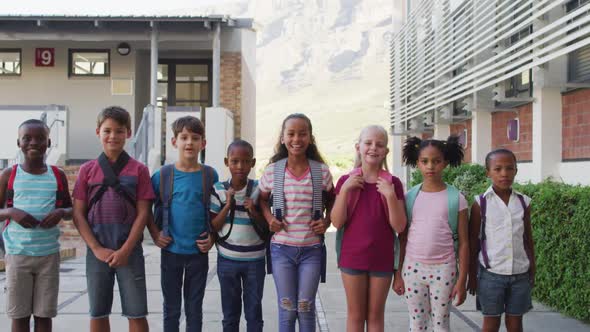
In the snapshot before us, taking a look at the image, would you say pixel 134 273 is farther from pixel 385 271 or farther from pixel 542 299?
pixel 542 299

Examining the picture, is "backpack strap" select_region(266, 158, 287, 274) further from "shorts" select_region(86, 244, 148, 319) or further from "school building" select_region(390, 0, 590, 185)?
"school building" select_region(390, 0, 590, 185)

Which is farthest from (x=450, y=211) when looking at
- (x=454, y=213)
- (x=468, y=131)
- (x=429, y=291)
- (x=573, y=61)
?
(x=468, y=131)

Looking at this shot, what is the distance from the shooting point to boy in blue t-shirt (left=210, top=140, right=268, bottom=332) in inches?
158

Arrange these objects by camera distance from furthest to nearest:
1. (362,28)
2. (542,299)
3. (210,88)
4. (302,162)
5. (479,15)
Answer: (362,28) → (210,88) → (479,15) → (542,299) → (302,162)

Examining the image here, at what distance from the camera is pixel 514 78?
377 inches

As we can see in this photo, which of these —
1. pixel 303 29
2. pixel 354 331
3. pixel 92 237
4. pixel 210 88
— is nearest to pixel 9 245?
pixel 92 237

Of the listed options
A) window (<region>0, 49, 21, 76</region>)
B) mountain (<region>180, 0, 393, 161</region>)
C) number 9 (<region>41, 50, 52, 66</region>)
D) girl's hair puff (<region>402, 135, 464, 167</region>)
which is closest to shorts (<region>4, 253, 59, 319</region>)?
girl's hair puff (<region>402, 135, 464, 167</region>)

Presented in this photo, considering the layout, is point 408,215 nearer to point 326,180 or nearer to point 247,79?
point 326,180

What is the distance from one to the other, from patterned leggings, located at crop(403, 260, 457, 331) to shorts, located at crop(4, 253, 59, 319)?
2170mm

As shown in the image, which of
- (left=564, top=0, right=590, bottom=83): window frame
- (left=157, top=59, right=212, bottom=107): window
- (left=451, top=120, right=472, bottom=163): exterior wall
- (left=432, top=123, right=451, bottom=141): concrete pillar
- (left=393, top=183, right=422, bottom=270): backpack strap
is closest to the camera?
(left=393, top=183, right=422, bottom=270): backpack strap

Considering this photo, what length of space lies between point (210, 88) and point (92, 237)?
1240 cm

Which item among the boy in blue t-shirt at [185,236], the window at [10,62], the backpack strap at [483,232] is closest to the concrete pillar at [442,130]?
the window at [10,62]

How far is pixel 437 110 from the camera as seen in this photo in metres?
13.9

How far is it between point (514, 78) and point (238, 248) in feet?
22.5
